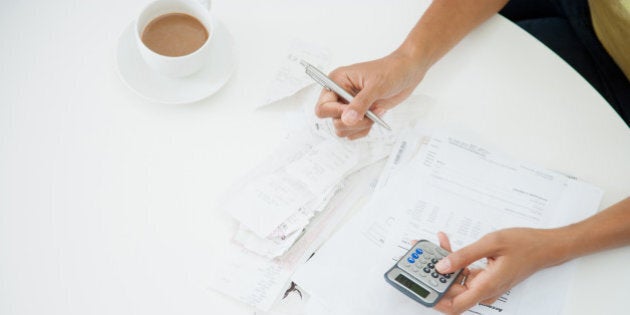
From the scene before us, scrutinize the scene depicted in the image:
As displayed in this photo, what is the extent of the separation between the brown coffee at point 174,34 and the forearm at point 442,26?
349mm

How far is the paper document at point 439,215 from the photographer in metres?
0.85

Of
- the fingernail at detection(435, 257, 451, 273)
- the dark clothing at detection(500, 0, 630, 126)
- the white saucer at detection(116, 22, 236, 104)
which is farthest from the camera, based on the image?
the dark clothing at detection(500, 0, 630, 126)

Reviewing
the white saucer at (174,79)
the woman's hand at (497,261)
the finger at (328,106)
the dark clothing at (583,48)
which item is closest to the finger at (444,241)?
the woman's hand at (497,261)

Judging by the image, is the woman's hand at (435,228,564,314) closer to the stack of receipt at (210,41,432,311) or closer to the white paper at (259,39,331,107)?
the stack of receipt at (210,41,432,311)

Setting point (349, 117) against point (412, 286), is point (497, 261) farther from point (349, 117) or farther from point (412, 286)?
point (349, 117)

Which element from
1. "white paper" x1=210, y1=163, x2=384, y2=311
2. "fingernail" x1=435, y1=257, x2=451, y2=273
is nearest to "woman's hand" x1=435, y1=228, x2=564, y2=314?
"fingernail" x1=435, y1=257, x2=451, y2=273

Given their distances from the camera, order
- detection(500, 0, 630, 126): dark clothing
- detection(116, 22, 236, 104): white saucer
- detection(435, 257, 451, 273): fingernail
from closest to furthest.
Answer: detection(435, 257, 451, 273): fingernail, detection(116, 22, 236, 104): white saucer, detection(500, 0, 630, 126): dark clothing

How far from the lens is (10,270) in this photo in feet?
2.74

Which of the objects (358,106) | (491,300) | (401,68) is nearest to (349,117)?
(358,106)

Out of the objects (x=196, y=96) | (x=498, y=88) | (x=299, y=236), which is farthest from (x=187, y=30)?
(x=498, y=88)

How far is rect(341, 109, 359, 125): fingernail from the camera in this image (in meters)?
0.87

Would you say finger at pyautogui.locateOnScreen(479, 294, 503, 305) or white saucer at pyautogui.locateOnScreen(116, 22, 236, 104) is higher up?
white saucer at pyautogui.locateOnScreen(116, 22, 236, 104)

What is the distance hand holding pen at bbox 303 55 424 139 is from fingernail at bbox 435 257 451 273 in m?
0.24

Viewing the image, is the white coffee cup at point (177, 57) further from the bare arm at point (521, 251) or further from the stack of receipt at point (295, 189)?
the bare arm at point (521, 251)
